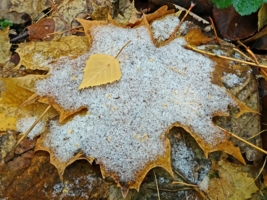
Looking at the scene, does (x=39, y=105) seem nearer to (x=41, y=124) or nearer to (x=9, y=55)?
(x=41, y=124)

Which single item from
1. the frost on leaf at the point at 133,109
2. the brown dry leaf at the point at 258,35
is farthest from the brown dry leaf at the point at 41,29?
the brown dry leaf at the point at 258,35

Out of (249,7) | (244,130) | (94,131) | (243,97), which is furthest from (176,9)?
(94,131)

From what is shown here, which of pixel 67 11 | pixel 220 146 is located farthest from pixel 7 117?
pixel 220 146

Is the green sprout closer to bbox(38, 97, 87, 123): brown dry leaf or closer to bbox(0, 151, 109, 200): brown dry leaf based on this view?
bbox(38, 97, 87, 123): brown dry leaf

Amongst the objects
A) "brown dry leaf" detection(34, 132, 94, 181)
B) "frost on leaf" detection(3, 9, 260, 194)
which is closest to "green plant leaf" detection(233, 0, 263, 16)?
"frost on leaf" detection(3, 9, 260, 194)

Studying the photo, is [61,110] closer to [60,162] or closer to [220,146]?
[60,162]

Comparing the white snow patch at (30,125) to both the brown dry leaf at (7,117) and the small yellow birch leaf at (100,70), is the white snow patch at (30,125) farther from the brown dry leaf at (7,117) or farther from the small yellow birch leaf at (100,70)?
the small yellow birch leaf at (100,70)
